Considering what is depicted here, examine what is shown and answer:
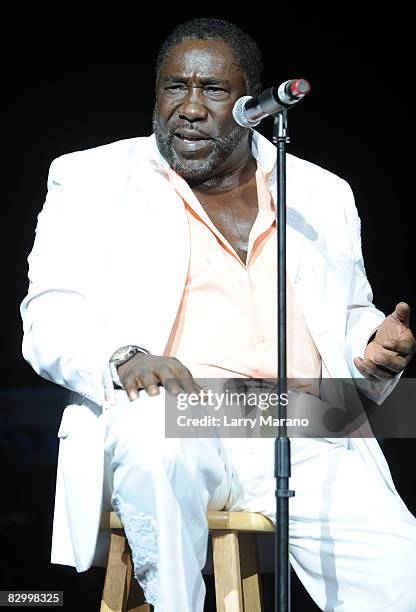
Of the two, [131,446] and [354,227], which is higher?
[354,227]

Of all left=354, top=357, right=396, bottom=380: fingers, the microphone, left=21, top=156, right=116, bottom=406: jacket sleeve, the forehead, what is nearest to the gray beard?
the forehead

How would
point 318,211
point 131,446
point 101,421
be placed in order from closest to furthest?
point 131,446 → point 101,421 → point 318,211

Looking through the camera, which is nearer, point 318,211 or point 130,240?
point 130,240

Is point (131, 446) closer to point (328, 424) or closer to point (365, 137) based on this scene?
point (328, 424)

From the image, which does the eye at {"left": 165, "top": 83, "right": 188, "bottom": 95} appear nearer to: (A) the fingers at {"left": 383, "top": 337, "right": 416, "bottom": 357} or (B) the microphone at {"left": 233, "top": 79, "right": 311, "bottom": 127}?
(B) the microphone at {"left": 233, "top": 79, "right": 311, "bottom": 127}

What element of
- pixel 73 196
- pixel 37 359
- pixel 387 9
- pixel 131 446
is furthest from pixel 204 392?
pixel 387 9

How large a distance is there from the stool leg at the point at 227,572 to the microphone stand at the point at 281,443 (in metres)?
0.21

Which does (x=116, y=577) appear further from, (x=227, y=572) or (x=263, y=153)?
(x=263, y=153)

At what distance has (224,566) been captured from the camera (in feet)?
6.79

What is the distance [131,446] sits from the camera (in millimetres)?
1939

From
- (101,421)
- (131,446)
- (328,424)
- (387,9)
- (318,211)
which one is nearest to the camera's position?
(131,446)

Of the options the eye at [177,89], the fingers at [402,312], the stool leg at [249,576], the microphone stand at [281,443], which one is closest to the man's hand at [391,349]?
the fingers at [402,312]

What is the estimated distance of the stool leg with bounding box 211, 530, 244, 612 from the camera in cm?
204

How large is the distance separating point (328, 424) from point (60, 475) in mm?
578
